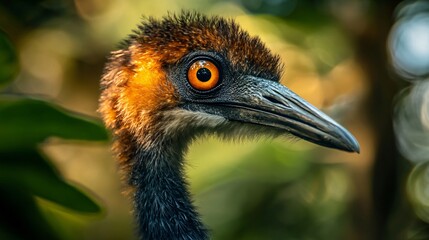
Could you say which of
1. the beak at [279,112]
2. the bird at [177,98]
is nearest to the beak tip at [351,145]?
the beak at [279,112]

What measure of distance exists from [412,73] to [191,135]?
6188 millimetres

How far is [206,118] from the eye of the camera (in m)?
3.93

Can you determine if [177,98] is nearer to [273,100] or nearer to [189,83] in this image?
[189,83]

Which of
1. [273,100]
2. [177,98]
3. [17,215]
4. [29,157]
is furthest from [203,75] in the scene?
[17,215]

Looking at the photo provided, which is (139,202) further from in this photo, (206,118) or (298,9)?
(298,9)

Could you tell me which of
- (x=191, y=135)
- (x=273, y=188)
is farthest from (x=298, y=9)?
(x=191, y=135)

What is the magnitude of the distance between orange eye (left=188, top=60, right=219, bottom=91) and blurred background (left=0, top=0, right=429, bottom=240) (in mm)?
3054

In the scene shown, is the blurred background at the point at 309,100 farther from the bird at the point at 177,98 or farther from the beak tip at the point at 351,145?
the beak tip at the point at 351,145

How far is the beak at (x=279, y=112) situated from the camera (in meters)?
3.60

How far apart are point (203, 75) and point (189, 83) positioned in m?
0.08

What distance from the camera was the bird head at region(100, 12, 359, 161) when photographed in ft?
12.7

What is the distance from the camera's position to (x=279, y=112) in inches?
148

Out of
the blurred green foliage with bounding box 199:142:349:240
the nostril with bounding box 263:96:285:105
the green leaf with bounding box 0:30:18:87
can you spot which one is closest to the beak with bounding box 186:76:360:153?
the nostril with bounding box 263:96:285:105

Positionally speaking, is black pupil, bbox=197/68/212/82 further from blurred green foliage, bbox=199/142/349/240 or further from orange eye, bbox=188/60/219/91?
blurred green foliage, bbox=199/142/349/240
